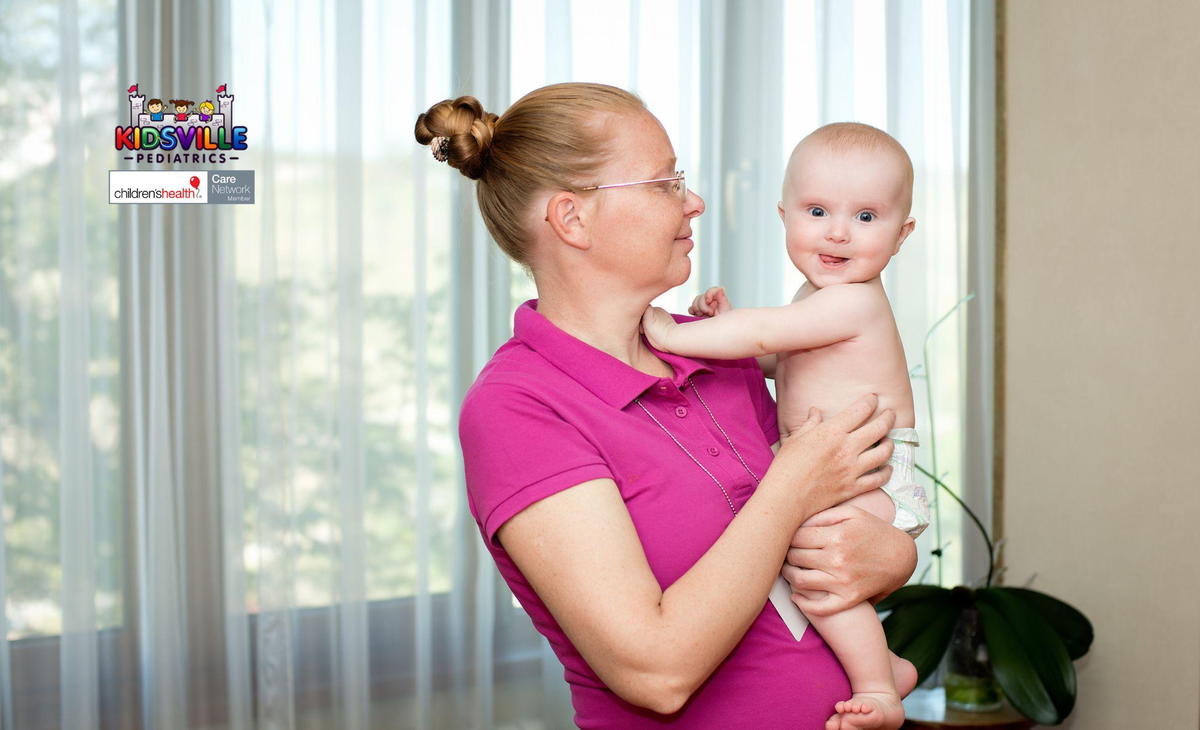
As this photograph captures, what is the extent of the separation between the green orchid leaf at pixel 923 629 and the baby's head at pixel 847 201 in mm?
1392

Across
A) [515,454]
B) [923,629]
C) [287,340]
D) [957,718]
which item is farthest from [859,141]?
[957,718]

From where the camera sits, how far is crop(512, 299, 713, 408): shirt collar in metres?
1.45

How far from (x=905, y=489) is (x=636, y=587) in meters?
0.56

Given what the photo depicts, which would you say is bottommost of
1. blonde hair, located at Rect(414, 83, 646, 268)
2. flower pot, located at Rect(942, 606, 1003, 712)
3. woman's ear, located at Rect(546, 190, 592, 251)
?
flower pot, located at Rect(942, 606, 1003, 712)

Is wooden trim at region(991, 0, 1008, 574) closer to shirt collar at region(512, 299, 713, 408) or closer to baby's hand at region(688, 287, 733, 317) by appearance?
baby's hand at region(688, 287, 733, 317)

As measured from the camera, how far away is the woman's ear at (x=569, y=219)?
4.87ft

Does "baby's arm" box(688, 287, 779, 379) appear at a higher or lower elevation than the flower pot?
higher

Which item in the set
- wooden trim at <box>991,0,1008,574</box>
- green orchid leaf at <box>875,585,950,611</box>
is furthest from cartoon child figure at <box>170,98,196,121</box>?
wooden trim at <box>991,0,1008,574</box>

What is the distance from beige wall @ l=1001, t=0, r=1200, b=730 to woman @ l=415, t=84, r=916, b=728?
1.53 m

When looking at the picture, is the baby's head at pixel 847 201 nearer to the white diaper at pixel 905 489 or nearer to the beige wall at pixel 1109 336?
the white diaper at pixel 905 489

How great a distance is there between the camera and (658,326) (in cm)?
162

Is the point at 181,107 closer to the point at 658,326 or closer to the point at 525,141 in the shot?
the point at 525,141

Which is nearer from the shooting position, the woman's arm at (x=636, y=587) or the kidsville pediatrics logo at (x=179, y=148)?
the woman's arm at (x=636, y=587)

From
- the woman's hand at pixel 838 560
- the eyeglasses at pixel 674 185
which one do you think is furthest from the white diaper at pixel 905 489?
the eyeglasses at pixel 674 185
